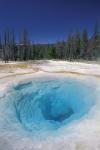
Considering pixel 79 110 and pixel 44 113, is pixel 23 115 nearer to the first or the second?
pixel 44 113

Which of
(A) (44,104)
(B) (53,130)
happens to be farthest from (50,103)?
(B) (53,130)

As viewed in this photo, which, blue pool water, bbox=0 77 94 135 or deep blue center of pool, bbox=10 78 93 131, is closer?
blue pool water, bbox=0 77 94 135

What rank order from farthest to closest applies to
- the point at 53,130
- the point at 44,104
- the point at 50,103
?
the point at 50,103
the point at 44,104
the point at 53,130

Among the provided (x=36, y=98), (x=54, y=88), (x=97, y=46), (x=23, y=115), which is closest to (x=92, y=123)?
(x=23, y=115)

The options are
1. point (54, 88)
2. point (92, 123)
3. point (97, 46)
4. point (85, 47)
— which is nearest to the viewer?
point (92, 123)

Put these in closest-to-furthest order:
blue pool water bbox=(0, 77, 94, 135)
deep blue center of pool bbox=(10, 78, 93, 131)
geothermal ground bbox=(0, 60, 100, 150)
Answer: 1. geothermal ground bbox=(0, 60, 100, 150)
2. blue pool water bbox=(0, 77, 94, 135)
3. deep blue center of pool bbox=(10, 78, 93, 131)

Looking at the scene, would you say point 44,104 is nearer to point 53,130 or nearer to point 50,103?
point 50,103

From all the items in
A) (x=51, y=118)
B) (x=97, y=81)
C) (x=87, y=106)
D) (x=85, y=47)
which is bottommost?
(x=51, y=118)
